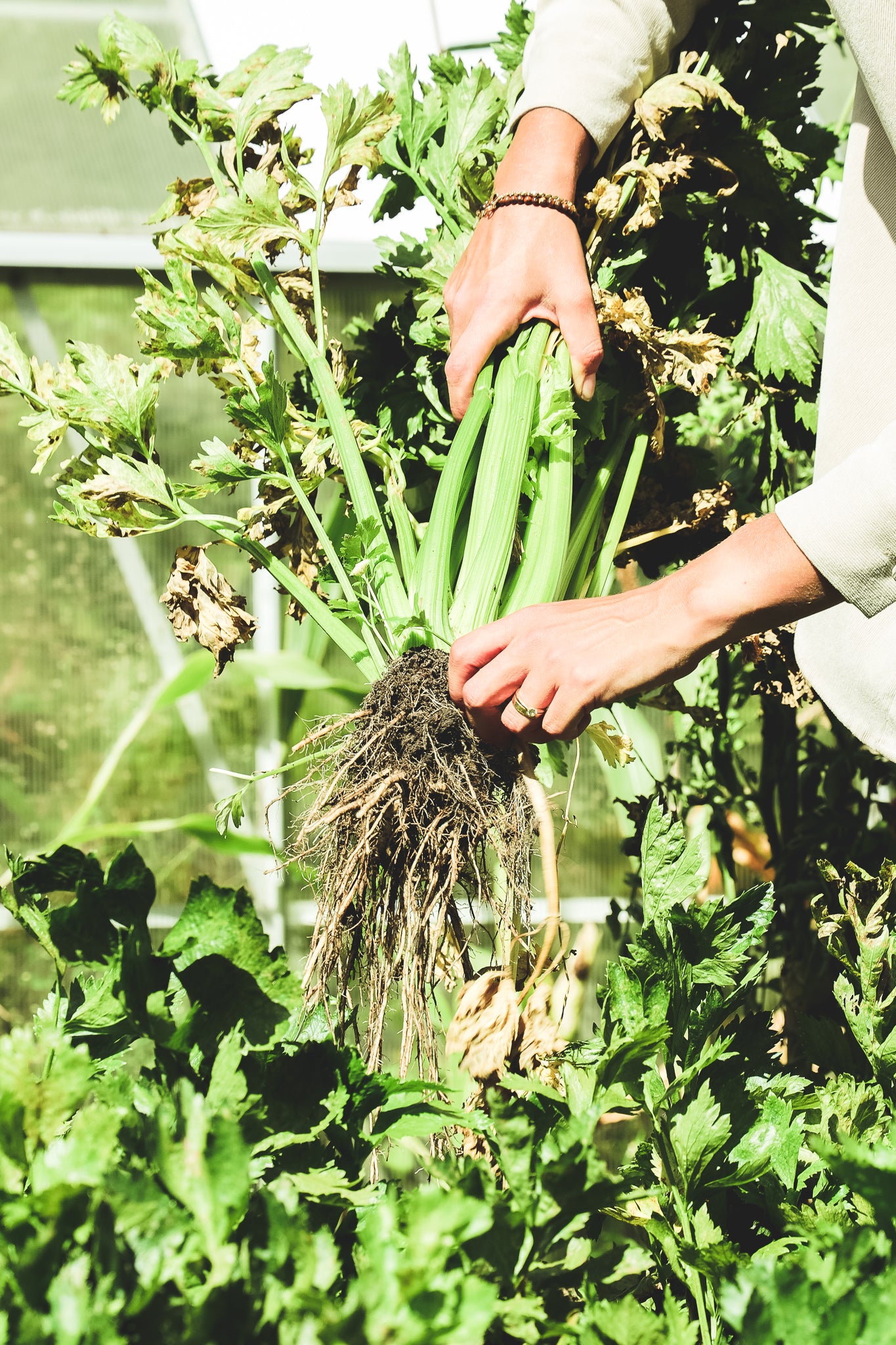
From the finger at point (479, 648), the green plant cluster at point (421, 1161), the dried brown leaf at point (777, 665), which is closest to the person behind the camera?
the green plant cluster at point (421, 1161)

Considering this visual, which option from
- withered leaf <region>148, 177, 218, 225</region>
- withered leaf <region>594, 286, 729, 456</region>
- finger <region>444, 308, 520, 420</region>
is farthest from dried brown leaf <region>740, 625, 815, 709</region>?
withered leaf <region>148, 177, 218, 225</region>

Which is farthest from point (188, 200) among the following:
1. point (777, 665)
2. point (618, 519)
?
point (777, 665)

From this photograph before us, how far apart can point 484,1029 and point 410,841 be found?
0.21m

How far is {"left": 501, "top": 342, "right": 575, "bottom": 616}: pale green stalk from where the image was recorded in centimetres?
A: 83

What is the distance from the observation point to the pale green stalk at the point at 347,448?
0.81 m

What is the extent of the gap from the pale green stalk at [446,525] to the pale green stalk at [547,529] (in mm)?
63

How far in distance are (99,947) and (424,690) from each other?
40cm

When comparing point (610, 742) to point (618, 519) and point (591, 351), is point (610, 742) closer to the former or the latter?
point (618, 519)

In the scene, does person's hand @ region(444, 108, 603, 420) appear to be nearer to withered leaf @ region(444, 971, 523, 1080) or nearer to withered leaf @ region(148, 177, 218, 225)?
withered leaf @ region(148, 177, 218, 225)

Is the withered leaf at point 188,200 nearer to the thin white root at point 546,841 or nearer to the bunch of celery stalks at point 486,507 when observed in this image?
the bunch of celery stalks at point 486,507

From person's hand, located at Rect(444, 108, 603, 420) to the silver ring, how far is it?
0.96 feet

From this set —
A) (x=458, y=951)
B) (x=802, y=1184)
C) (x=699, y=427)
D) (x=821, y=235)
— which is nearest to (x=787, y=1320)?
(x=802, y=1184)

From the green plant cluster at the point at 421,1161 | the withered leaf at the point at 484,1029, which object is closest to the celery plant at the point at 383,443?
the withered leaf at the point at 484,1029

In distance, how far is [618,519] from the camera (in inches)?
34.5
